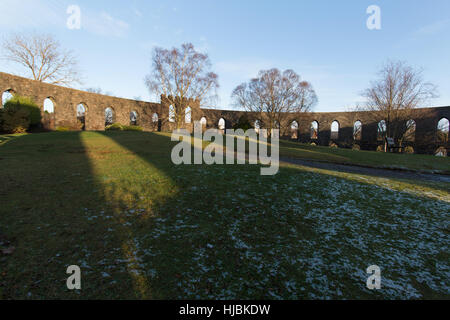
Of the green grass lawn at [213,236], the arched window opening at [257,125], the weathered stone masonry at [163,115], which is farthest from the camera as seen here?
the arched window opening at [257,125]

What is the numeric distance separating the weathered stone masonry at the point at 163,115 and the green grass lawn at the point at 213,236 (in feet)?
72.9

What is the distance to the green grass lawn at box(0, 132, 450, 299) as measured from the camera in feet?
9.04

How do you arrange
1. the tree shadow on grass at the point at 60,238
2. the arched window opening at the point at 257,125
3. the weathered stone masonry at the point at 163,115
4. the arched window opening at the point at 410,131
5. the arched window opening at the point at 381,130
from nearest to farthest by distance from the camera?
1. the tree shadow on grass at the point at 60,238
2. the weathered stone masonry at the point at 163,115
3. the arched window opening at the point at 410,131
4. the arched window opening at the point at 381,130
5. the arched window opening at the point at 257,125

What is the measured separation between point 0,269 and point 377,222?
6.41 m

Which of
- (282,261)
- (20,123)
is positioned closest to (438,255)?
(282,261)

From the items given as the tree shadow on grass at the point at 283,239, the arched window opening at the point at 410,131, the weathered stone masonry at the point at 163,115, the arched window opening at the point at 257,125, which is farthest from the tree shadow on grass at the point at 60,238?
the arched window opening at the point at 410,131

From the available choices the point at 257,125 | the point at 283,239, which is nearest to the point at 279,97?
the point at 257,125

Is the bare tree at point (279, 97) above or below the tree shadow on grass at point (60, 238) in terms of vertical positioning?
above

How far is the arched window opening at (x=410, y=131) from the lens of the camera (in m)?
31.0

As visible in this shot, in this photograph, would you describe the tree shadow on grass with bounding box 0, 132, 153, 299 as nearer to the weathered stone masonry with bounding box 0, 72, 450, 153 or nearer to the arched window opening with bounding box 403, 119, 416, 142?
the weathered stone masonry with bounding box 0, 72, 450, 153

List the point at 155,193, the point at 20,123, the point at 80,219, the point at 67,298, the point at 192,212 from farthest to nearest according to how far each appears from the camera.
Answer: the point at 20,123 < the point at 155,193 < the point at 192,212 < the point at 80,219 < the point at 67,298

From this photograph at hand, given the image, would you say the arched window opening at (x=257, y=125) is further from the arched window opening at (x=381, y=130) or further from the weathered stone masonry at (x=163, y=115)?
the arched window opening at (x=381, y=130)
